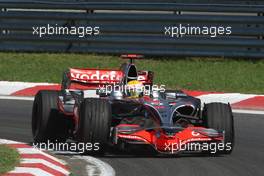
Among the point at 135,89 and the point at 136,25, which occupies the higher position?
the point at 136,25

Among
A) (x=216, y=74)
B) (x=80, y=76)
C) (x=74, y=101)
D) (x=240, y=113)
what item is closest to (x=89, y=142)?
(x=74, y=101)

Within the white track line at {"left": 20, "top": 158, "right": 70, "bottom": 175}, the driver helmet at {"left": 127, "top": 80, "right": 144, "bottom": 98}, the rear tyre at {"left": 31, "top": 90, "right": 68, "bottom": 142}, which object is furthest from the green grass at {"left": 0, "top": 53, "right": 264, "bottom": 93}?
the white track line at {"left": 20, "top": 158, "right": 70, "bottom": 175}

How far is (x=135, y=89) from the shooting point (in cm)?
1182

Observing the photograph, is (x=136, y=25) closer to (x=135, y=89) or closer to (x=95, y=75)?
(x=95, y=75)

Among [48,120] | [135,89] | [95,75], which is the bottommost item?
[48,120]

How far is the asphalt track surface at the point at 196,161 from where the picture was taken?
9.89 m

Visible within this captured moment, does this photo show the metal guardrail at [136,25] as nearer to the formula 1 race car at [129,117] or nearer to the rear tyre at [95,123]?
the formula 1 race car at [129,117]

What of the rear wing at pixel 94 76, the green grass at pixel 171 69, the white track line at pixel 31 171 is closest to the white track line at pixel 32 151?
the white track line at pixel 31 171

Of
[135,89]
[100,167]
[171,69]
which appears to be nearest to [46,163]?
[100,167]

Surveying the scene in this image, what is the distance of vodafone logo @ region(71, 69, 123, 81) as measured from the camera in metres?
12.5

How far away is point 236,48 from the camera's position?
18188mm

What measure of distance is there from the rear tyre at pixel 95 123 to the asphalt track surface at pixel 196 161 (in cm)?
23

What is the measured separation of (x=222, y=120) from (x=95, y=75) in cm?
215

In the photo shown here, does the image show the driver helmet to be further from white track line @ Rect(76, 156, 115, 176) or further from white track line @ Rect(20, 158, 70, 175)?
white track line @ Rect(20, 158, 70, 175)
